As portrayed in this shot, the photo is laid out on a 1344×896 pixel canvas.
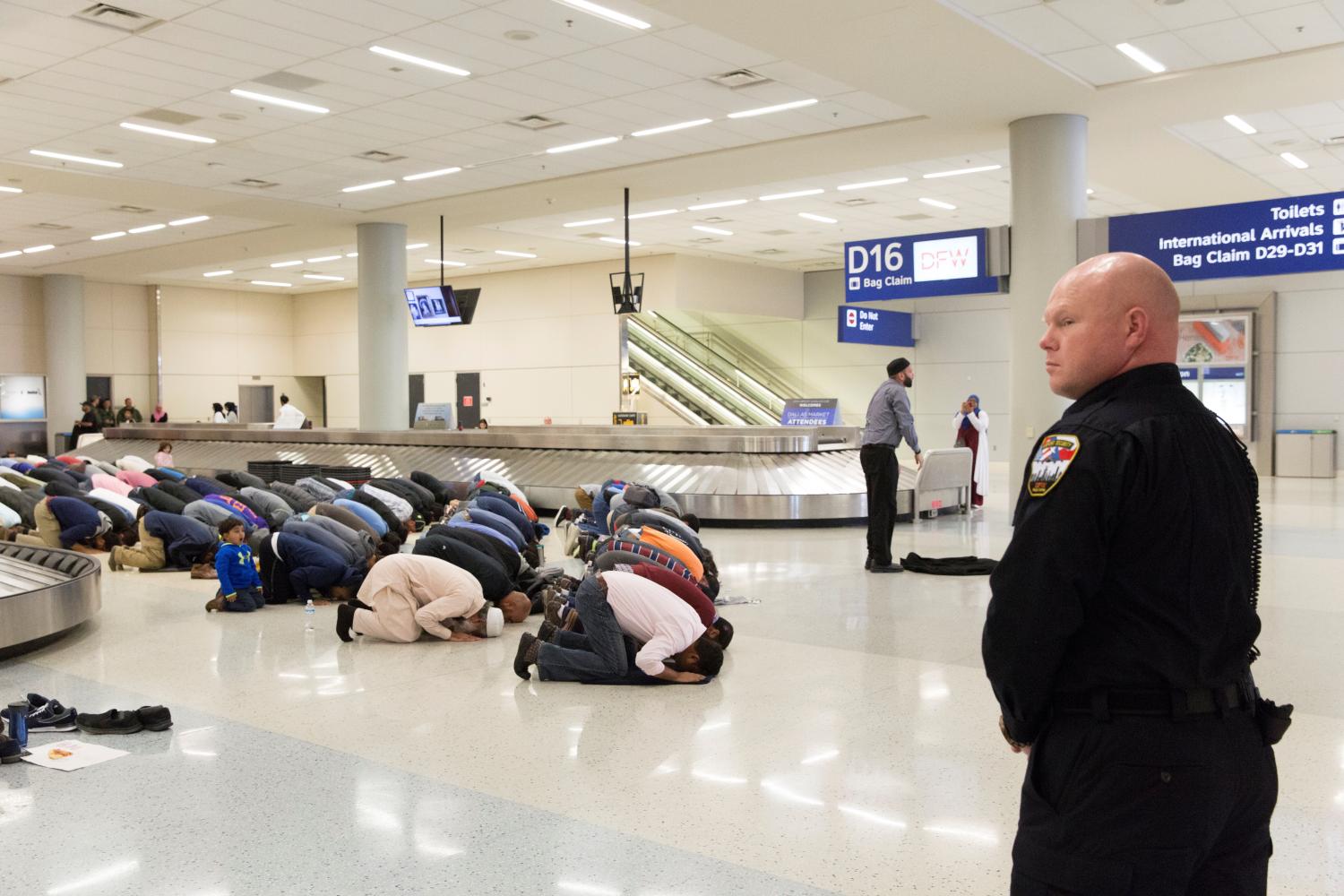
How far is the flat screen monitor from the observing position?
21.4 meters

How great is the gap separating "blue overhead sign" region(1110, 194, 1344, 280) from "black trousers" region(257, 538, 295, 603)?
945 cm

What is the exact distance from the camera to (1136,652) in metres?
2.00

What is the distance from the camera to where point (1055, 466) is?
1.99m

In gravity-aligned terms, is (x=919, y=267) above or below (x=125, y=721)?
above

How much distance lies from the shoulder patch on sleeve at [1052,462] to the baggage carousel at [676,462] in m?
12.8

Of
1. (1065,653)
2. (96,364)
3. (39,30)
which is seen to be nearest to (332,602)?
(39,30)

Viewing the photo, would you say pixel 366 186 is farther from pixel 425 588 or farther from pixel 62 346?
pixel 62 346

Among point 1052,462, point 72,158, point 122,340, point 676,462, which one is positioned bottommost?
point 676,462

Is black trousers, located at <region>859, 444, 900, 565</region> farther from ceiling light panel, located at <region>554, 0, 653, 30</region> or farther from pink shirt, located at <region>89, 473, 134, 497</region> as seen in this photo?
pink shirt, located at <region>89, 473, 134, 497</region>

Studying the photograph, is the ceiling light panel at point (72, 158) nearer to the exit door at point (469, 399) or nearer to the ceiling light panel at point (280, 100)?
the ceiling light panel at point (280, 100)

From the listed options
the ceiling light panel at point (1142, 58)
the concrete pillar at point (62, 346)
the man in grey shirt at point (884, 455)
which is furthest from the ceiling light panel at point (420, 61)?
the concrete pillar at point (62, 346)

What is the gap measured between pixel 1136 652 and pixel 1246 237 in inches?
468

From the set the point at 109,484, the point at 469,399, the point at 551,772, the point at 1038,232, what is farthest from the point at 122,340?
the point at 551,772

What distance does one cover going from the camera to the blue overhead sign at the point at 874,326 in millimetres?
24781
